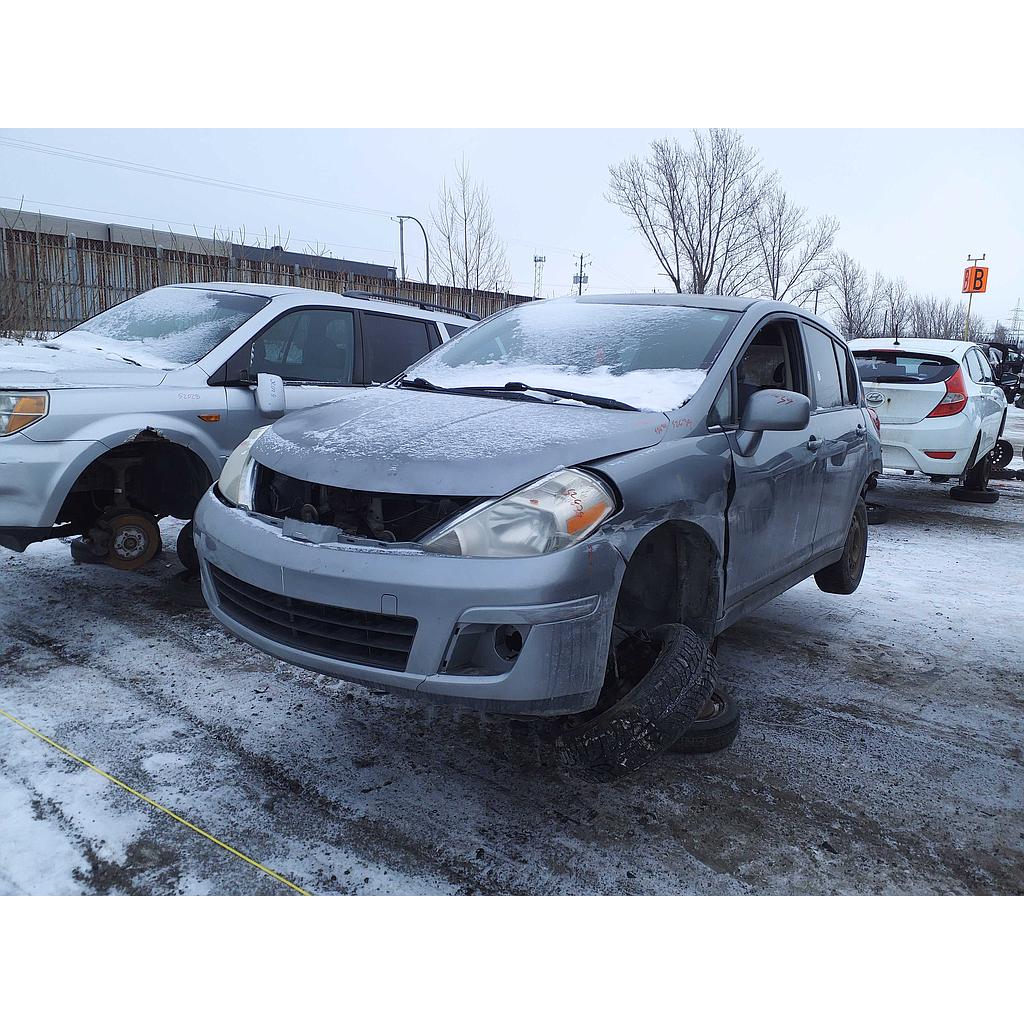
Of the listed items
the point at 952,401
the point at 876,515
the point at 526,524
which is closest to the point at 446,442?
the point at 526,524

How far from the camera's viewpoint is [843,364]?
4797 mm

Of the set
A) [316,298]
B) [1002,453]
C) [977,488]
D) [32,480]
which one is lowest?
[977,488]

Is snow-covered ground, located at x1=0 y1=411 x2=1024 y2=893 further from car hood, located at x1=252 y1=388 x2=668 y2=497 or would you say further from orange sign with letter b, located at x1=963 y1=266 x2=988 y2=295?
orange sign with letter b, located at x1=963 y1=266 x2=988 y2=295

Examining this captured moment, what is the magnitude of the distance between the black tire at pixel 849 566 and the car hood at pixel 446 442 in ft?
8.08

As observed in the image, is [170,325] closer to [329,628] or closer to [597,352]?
[597,352]

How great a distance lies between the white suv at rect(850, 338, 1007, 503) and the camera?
799 centimetres

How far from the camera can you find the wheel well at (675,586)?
10.0 feet

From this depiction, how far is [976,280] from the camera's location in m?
26.9

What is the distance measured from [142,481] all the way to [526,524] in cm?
322

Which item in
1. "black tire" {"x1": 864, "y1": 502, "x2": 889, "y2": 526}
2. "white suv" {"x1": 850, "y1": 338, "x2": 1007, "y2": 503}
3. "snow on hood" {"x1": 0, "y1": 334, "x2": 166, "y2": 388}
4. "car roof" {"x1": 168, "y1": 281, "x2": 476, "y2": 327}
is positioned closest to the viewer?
"snow on hood" {"x1": 0, "y1": 334, "x2": 166, "y2": 388}

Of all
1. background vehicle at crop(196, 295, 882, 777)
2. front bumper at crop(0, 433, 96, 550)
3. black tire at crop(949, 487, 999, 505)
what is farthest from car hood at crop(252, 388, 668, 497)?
black tire at crop(949, 487, 999, 505)

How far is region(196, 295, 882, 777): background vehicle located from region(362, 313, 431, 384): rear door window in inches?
64.0

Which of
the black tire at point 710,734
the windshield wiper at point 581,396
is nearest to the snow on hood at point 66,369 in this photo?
A: the windshield wiper at point 581,396

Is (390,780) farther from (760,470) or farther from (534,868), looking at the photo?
(760,470)
